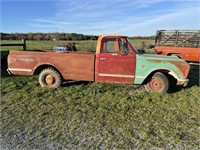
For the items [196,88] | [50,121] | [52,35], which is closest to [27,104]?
[50,121]

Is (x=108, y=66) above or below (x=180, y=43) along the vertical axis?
below

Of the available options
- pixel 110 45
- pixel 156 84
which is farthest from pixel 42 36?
pixel 156 84

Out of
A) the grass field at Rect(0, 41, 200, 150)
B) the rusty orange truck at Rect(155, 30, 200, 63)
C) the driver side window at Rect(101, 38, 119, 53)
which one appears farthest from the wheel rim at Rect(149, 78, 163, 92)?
the rusty orange truck at Rect(155, 30, 200, 63)

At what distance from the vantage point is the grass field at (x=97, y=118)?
3.98m

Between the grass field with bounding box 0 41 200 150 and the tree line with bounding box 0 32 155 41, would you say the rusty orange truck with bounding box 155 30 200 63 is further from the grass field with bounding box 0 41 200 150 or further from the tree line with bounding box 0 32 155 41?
the tree line with bounding box 0 32 155 41

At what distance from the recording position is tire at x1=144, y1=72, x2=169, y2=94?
7.05m

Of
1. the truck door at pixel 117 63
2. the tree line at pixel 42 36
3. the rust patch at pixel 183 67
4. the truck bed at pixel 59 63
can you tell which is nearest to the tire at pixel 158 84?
the rust patch at pixel 183 67

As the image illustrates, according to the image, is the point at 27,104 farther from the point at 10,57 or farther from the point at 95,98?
the point at 10,57

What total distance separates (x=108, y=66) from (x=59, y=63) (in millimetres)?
1601

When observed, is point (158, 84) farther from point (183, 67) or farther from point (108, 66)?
point (108, 66)

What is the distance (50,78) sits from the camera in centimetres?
760

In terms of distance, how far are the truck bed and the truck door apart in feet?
1.07

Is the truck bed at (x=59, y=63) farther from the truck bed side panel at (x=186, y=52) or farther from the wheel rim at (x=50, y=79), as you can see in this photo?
the truck bed side panel at (x=186, y=52)

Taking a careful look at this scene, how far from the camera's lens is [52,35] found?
37.1m
